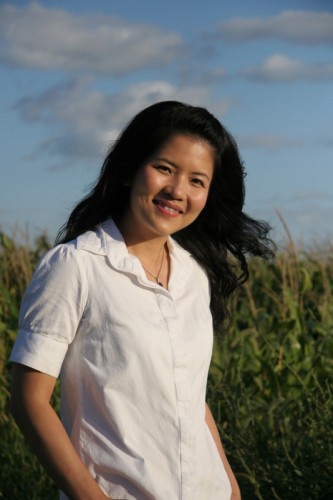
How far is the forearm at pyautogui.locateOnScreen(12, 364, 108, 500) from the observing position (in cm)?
206

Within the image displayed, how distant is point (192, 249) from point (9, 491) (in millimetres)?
2484

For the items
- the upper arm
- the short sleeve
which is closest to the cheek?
the short sleeve

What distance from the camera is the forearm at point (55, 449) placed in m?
2.06

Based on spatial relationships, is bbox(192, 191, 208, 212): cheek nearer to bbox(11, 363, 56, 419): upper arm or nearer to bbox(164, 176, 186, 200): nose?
bbox(164, 176, 186, 200): nose

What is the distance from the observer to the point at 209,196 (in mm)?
2723

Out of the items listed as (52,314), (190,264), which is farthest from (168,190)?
(52,314)

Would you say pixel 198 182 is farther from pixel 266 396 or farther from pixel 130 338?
pixel 266 396

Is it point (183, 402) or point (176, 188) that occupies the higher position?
point (176, 188)

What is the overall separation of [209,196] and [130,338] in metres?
0.71

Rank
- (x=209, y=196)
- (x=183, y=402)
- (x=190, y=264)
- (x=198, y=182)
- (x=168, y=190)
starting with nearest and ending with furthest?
1. (x=183, y=402)
2. (x=168, y=190)
3. (x=198, y=182)
4. (x=190, y=264)
5. (x=209, y=196)

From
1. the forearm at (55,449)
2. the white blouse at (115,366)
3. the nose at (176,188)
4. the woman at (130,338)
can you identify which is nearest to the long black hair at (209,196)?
the woman at (130,338)

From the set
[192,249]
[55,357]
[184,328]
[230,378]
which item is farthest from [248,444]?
[55,357]

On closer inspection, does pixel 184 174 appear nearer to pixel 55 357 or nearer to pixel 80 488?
pixel 55 357

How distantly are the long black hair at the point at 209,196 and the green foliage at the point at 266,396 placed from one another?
299 millimetres
